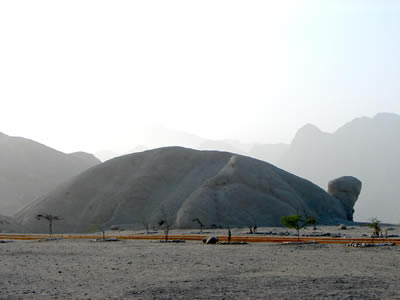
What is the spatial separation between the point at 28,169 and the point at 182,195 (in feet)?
198

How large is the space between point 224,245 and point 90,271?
12.8m

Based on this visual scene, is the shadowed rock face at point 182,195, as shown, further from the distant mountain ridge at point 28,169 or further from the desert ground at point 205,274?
the desert ground at point 205,274

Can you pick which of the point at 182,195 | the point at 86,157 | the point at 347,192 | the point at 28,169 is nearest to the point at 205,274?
the point at 182,195

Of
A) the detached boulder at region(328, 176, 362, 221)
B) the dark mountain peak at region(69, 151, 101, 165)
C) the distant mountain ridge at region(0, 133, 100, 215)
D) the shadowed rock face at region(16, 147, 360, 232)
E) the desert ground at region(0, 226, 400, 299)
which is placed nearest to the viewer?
the desert ground at region(0, 226, 400, 299)

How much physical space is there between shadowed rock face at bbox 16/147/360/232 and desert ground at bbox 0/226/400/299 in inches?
1444

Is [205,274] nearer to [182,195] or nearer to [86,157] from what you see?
[182,195]

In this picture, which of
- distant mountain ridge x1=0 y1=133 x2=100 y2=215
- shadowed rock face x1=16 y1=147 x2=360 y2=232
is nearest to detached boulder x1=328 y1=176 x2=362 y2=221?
shadowed rock face x1=16 y1=147 x2=360 y2=232

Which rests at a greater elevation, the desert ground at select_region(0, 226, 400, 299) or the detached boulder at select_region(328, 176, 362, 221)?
the detached boulder at select_region(328, 176, 362, 221)

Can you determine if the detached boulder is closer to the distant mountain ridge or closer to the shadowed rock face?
the shadowed rock face

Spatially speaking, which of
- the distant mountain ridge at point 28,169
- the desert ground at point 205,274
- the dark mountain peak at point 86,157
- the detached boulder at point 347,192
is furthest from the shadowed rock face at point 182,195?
the dark mountain peak at point 86,157

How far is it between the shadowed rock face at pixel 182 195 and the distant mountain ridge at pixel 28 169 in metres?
32.1

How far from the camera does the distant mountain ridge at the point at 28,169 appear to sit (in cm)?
10725

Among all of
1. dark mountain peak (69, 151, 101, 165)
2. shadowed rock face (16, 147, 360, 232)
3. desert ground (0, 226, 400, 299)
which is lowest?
desert ground (0, 226, 400, 299)

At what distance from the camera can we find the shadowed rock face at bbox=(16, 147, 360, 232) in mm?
65312
